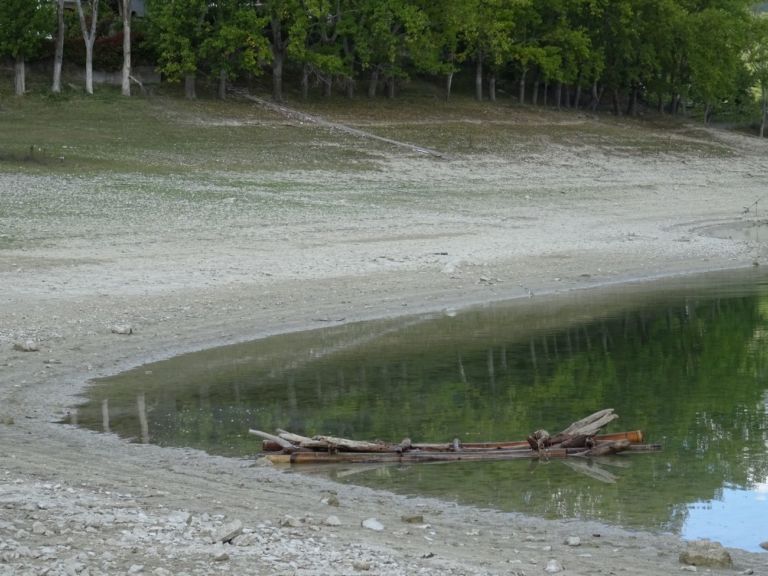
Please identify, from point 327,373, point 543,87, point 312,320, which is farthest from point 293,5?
point 327,373

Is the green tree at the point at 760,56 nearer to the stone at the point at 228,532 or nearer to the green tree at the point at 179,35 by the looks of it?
the green tree at the point at 179,35

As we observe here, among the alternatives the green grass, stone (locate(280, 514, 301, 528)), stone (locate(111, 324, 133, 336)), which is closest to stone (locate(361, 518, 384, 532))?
stone (locate(280, 514, 301, 528))

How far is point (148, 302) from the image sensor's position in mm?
18062

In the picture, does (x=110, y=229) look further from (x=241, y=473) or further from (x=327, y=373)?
(x=241, y=473)

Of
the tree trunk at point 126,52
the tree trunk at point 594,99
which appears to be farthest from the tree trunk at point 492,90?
the tree trunk at point 126,52

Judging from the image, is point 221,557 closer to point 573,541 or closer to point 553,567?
point 553,567

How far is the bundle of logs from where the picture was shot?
1066 centimetres

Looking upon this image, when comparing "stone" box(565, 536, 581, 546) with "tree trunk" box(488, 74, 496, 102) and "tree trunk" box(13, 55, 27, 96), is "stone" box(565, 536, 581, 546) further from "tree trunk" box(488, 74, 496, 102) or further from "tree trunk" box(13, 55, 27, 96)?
"tree trunk" box(488, 74, 496, 102)

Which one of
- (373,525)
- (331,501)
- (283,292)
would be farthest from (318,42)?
(373,525)

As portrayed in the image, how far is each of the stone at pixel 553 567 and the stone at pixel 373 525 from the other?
1250 millimetres

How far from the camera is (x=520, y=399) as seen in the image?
14.0 metres

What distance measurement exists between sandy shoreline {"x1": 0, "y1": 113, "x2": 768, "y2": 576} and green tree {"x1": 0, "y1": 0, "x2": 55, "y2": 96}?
56.0 feet

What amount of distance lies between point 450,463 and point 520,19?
173 feet

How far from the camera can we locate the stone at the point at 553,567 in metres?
7.43
